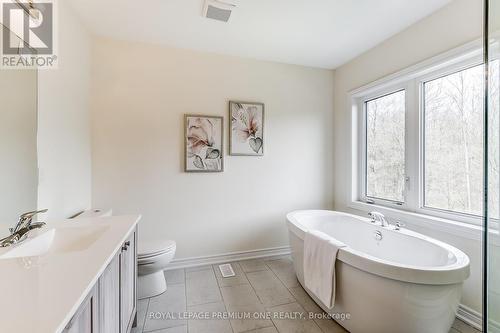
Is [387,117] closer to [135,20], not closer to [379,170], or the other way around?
[379,170]

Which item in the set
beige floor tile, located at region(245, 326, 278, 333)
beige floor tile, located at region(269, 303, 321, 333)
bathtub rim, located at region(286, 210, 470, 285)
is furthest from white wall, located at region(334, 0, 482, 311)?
beige floor tile, located at region(245, 326, 278, 333)

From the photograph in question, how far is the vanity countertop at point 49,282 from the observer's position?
61 cm

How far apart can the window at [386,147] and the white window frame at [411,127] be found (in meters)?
0.07

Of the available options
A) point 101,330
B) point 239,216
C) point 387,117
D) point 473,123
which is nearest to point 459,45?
point 473,123

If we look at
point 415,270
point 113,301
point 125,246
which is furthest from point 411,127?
point 113,301

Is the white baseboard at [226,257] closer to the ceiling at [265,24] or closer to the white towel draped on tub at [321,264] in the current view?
the white towel draped on tub at [321,264]

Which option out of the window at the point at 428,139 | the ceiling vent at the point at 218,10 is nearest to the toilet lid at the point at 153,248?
the ceiling vent at the point at 218,10

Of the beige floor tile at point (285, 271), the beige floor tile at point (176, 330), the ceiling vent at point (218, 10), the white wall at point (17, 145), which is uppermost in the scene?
the ceiling vent at point (218, 10)

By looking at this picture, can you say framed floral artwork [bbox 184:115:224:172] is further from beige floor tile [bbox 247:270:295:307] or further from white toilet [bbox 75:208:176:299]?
beige floor tile [bbox 247:270:295:307]

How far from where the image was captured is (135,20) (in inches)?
83.0

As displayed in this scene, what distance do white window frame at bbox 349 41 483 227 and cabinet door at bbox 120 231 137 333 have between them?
2455mm

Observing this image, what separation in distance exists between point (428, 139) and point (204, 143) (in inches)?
90.5

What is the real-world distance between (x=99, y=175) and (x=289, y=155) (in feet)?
7.33

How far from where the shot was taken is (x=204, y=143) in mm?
A: 2656
